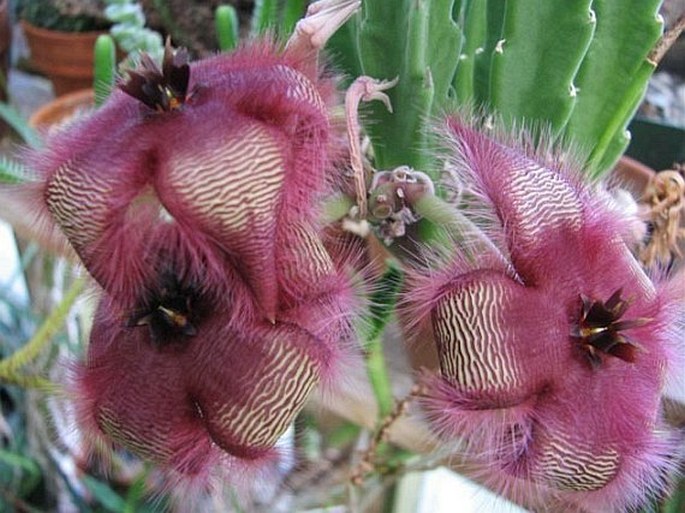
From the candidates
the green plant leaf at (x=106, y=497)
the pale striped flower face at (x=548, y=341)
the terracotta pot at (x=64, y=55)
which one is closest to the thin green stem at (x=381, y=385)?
the pale striped flower face at (x=548, y=341)

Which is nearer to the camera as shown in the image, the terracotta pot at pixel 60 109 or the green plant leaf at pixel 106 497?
the green plant leaf at pixel 106 497

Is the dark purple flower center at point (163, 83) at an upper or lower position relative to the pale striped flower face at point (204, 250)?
upper

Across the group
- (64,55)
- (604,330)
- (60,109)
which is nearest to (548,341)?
(604,330)

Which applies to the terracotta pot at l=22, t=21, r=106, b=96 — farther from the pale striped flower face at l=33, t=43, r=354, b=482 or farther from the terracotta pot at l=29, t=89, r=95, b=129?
the pale striped flower face at l=33, t=43, r=354, b=482

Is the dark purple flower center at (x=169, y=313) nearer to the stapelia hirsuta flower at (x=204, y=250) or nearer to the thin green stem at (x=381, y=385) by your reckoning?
the stapelia hirsuta flower at (x=204, y=250)

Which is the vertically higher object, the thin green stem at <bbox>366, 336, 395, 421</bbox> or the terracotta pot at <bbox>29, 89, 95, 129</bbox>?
the thin green stem at <bbox>366, 336, 395, 421</bbox>

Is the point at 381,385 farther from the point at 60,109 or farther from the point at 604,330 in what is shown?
the point at 60,109

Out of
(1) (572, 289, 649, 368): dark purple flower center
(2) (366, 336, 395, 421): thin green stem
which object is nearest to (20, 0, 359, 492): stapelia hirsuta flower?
(1) (572, 289, 649, 368): dark purple flower center
